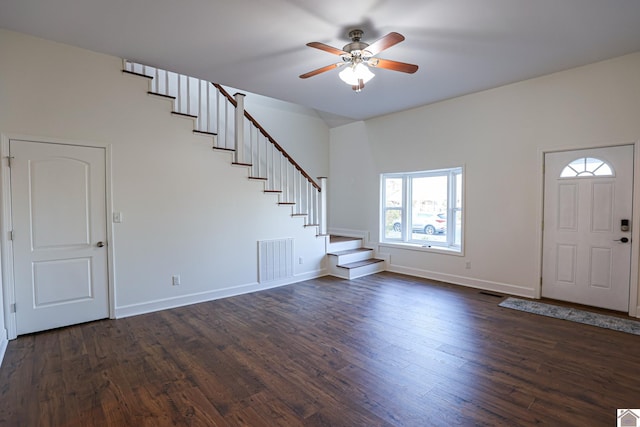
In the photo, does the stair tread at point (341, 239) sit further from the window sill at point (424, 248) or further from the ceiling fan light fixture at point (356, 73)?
the ceiling fan light fixture at point (356, 73)

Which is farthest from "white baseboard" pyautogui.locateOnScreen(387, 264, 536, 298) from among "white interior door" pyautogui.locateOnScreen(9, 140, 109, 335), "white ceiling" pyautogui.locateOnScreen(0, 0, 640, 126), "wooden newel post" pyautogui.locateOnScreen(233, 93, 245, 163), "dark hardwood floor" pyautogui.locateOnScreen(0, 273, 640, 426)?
"white interior door" pyautogui.locateOnScreen(9, 140, 109, 335)

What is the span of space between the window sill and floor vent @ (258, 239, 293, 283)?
208 centimetres

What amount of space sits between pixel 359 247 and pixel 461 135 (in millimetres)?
2989

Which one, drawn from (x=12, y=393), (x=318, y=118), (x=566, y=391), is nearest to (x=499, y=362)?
(x=566, y=391)

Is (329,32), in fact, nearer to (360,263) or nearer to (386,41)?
(386,41)

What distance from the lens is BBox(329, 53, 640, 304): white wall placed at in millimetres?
3982

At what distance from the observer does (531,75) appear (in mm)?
4352

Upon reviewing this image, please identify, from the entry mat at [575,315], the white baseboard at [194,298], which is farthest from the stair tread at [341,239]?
the entry mat at [575,315]

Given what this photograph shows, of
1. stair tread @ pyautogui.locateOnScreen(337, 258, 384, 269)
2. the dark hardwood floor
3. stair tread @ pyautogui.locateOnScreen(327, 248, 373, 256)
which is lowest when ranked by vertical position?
the dark hardwood floor

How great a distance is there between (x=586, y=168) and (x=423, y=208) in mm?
2517

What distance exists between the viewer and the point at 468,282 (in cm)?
528

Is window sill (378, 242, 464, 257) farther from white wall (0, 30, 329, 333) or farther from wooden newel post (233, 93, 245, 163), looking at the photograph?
wooden newel post (233, 93, 245, 163)

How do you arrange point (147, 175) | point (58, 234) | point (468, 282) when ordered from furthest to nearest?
point (468, 282) < point (147, 175) < point (58, 234)

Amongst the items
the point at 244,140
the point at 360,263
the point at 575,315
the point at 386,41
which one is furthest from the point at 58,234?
the point at 575,315
